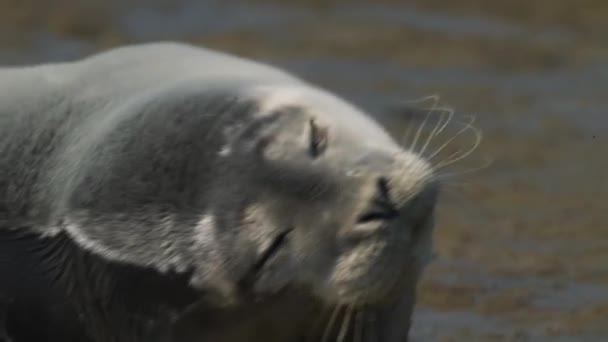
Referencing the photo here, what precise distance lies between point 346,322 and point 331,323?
43 mm

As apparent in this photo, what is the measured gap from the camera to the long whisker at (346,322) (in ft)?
12.6

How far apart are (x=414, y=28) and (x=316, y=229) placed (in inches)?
236

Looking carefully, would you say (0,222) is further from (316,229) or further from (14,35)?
(14,35)

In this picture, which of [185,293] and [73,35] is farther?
[73,35]

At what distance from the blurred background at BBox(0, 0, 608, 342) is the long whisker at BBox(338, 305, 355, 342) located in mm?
1314

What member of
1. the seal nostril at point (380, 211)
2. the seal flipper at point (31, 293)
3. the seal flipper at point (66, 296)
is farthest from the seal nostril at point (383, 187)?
the seal flipper at point (31, 293)

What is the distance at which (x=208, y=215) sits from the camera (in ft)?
12.9

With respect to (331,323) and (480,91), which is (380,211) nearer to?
Answer: (331,323)

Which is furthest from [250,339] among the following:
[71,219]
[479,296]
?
[479,296]

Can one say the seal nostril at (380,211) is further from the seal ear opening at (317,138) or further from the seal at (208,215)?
the seal ear opening at (317,138)

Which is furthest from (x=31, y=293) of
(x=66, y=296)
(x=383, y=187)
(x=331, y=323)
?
(x=383, y=187)

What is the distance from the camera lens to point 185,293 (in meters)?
4.00

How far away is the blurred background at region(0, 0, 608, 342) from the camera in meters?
5.75

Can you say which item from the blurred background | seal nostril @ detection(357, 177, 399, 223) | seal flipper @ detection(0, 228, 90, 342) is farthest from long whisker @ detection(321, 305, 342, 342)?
the blurred background
